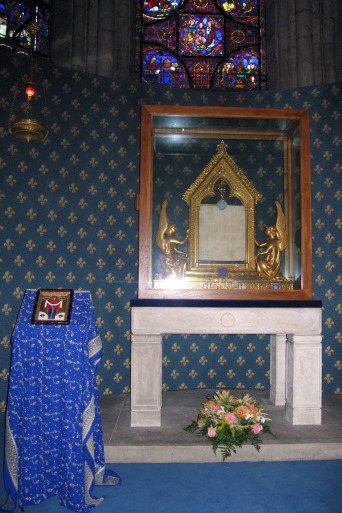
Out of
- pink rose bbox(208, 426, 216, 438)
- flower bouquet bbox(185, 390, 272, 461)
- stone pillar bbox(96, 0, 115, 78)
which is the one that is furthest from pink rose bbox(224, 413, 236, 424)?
stone pillar bbox(96, 0, 115, 78)

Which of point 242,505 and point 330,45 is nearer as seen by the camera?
point 242,505

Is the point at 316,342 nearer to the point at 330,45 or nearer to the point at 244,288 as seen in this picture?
the point at 244,288

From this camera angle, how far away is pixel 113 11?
Result: 6.19 meters

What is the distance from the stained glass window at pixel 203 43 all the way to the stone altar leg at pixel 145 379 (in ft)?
14.7

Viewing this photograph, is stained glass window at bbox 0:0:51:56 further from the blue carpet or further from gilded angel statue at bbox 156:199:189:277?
the blue carpet

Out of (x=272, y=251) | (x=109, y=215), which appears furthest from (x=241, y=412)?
(x=109, y=215)

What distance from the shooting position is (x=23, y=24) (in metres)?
5.99

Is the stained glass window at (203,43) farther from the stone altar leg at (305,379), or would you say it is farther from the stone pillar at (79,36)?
the stone altar leg at (305,379)

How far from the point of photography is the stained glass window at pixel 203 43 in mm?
6746

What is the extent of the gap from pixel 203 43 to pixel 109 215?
361cm

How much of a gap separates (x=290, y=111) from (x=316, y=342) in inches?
101

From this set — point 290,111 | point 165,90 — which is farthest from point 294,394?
point 165,90

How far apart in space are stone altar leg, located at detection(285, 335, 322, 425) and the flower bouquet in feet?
1.24

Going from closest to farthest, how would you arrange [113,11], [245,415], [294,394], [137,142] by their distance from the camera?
[245,415], [294,394], [137,142], [113,11]
